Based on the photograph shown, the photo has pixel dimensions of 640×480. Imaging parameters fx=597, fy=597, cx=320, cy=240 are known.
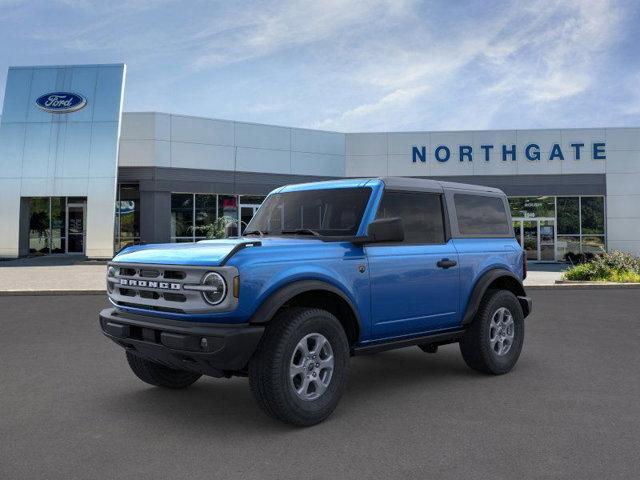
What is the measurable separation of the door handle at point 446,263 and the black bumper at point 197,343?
2114 millimetres

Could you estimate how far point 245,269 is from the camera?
169 inches

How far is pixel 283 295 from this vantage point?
173 inches

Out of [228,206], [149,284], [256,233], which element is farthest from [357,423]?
[228,206]

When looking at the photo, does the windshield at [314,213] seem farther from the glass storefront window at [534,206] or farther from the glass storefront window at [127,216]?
the glass storefront window at [534,206]

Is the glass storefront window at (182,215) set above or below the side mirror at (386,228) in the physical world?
above

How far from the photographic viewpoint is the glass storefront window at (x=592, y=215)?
3109 centimetres

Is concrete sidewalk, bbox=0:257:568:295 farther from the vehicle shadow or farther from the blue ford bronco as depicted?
the blue ford bronco

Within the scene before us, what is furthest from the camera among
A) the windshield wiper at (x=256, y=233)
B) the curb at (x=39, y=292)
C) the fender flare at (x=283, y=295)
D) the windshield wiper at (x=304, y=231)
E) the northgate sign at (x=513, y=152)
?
the northgate sign at (x=513, y=152)

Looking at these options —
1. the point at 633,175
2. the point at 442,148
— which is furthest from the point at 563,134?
the point at 442,148

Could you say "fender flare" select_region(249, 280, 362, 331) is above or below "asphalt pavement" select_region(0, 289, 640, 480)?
above

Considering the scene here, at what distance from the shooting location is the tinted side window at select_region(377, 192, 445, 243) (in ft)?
18.3

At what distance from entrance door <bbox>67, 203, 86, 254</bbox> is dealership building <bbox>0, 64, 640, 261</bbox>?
0.05 metres

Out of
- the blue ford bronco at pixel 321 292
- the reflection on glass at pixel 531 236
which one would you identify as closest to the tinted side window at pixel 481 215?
the blue ford bronco at pixel 321 292

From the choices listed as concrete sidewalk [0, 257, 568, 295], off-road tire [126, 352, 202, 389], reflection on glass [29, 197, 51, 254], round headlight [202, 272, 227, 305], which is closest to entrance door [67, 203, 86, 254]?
reflection on glass [29, 197, 51, 254]
